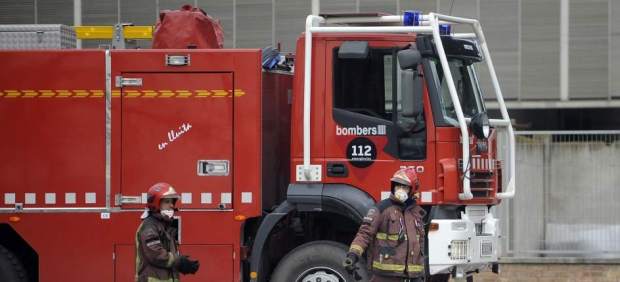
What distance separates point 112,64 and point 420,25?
9.90 ft

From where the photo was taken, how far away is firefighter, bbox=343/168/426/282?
9477 millimetres

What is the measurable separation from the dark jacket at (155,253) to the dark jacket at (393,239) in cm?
169

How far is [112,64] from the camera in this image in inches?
431

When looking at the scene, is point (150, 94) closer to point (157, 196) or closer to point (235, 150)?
point (235, 150)

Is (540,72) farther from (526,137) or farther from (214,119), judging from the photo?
(214,119)

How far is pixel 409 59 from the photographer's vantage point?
10.3 m

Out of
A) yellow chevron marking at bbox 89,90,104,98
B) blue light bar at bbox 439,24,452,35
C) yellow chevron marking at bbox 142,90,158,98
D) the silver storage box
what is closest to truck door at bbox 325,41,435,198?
blue light bar at bbox 439,24,452,35

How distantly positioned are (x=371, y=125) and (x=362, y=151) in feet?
0.86

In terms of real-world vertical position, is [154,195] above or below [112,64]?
below

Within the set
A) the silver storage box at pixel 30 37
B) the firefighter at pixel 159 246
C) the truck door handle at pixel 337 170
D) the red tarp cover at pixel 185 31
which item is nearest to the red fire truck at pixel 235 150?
the truck door handle at pixel 337 170

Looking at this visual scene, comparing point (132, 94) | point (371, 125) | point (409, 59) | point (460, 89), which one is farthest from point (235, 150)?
point (460, 89)

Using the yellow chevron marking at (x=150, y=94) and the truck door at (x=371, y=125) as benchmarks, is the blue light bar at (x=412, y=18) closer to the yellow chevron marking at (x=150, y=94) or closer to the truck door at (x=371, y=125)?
the truck door at (x=371, y=125)

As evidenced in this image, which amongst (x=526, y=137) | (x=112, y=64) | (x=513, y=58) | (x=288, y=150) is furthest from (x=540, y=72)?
(x=112, y=64)

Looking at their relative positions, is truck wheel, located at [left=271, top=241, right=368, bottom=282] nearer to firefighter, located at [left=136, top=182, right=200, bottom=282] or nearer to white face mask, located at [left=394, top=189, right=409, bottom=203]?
white face mask, located at [left=394, top=189, right=409, bottom=203]
